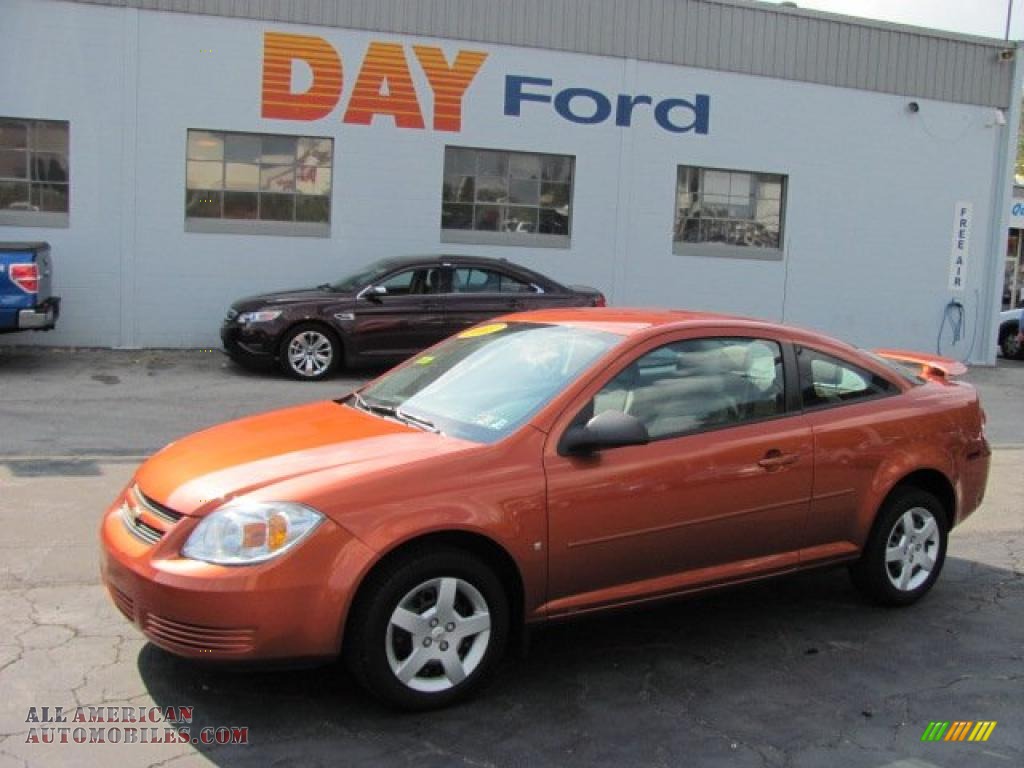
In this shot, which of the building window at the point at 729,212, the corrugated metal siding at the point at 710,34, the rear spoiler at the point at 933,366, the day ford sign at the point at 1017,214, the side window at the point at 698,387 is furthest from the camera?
the day ford sign at the point at 1017,214

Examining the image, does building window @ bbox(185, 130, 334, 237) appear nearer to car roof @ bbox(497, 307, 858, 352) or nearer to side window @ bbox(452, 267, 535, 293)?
side window @ bbox(452, 267, 535, 293)

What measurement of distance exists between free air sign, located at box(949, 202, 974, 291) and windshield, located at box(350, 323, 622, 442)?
15761 mm

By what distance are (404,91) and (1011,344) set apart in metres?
13.1

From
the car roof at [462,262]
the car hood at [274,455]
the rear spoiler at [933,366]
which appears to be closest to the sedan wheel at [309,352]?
the car roof at [462,262]

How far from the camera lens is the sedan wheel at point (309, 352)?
1238 centimetres

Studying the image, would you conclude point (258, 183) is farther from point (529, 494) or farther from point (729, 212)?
point (529, 494)

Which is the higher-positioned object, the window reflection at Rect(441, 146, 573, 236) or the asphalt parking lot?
the window reflection at Rect(441, 146, 573, 236)

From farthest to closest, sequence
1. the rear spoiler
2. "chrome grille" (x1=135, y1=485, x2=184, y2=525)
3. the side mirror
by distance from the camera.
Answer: the rear spoiler, the side mirror, "chrome grille" (x1=135, y1=485, x2=184, y2=525)

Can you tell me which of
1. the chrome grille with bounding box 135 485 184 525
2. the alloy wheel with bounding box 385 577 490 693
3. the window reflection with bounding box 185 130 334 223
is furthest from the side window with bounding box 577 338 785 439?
the window reflection with bounding box 185 130 334 223

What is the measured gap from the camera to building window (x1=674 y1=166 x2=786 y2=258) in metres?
17.1

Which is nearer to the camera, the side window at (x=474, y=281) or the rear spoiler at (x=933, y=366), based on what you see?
the rear spoiler at (x=933, y=366)

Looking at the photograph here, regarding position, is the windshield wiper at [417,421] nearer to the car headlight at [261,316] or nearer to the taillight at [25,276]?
the car headlight at [261,316]

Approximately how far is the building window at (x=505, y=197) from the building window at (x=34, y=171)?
213 inches

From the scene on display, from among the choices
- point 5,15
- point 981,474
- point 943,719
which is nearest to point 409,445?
point 943,719
